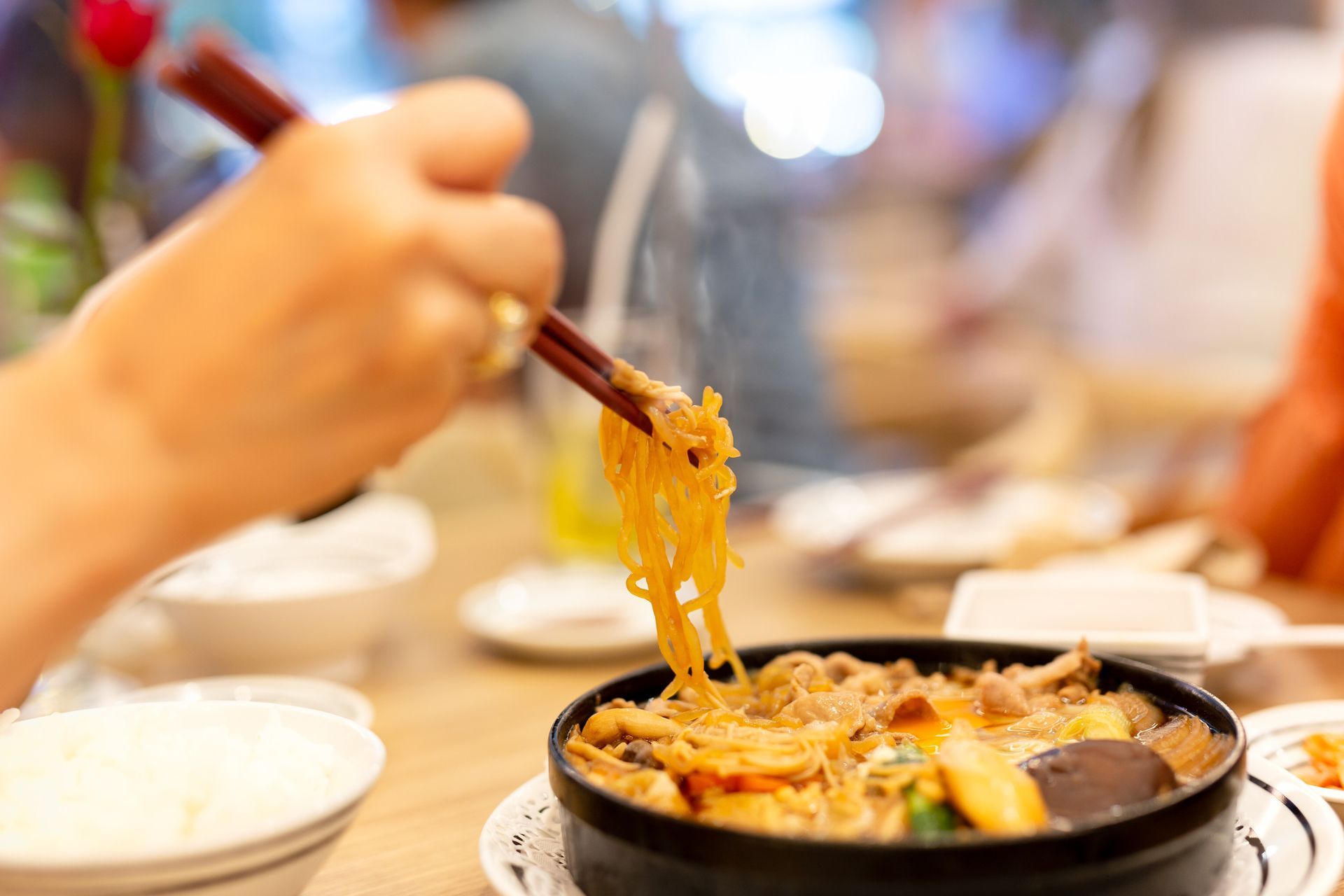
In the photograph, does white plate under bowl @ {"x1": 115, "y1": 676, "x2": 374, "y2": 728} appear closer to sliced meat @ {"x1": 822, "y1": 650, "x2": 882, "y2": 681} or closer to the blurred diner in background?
the blurred diner in background

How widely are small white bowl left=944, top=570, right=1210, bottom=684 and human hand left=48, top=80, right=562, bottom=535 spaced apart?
34.0 inches

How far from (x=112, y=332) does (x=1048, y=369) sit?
5.06 meters

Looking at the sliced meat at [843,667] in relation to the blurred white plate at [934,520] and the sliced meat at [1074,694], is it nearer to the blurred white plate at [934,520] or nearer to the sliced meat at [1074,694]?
the sliced meat at [1074,694]

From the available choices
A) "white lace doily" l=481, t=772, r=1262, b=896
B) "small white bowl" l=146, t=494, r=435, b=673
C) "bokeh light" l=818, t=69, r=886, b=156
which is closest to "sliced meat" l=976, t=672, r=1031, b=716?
"white lace doily" l=481, t=772, r=1262, b=896

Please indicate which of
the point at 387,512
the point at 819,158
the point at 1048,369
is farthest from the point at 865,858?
the point at 819,158

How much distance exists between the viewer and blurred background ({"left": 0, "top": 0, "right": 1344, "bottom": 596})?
97.7 inches

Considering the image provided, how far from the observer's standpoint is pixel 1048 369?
539 centimetres

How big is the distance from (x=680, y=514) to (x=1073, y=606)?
2.08 feet

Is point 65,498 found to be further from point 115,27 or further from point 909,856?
point 115,27

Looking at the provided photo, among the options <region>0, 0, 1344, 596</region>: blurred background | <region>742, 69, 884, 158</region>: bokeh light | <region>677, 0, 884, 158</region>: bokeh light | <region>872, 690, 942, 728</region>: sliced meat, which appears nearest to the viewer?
<region>872, 690, 942, 728</region>: sliced meat

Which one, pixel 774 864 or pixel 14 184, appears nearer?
pixel 774 864

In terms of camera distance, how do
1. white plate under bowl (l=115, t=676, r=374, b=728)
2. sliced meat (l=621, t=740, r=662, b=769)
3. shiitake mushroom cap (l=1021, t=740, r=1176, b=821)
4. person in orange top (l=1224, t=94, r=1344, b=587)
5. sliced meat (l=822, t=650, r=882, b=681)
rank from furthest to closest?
person in orange top (l=1224, t=94, r=1344, b=587), white plate under bowl (l=115, t=676, r=374, b=728), sliced meat (l=822, t=650, r=882, b=681), sliced meat (l=621, t=740, r=662, b=769), shiitake mushroom cap (l=1021, t=740, r=1176, b=821)

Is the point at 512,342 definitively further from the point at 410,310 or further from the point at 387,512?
the point at 387,512

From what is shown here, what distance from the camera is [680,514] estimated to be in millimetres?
1259
